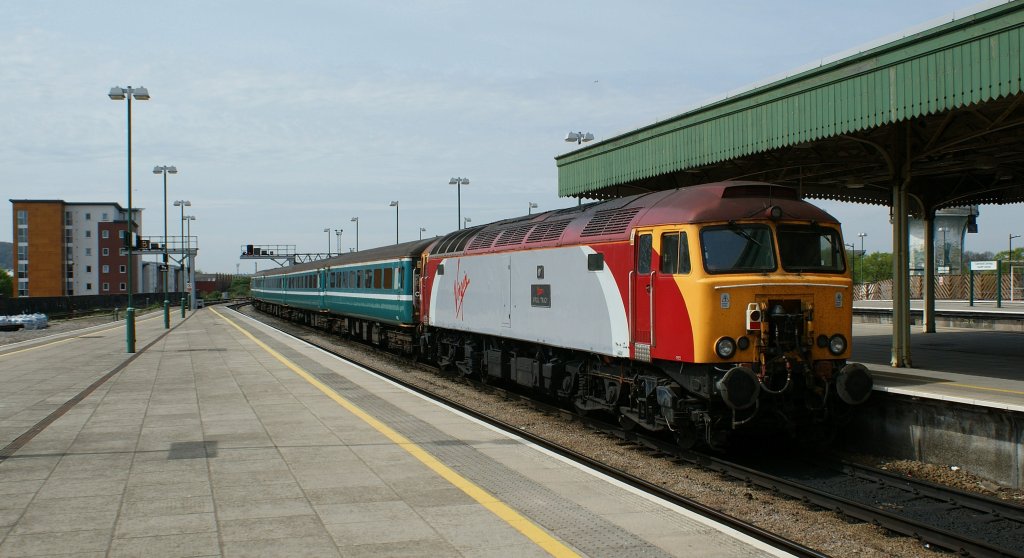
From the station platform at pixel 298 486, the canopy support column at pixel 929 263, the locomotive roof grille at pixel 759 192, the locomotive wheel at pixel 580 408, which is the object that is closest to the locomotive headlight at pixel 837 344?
the locomotive roof grille at pixel 759 192

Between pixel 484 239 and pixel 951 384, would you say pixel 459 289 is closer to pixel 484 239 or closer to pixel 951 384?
pixel 484 239

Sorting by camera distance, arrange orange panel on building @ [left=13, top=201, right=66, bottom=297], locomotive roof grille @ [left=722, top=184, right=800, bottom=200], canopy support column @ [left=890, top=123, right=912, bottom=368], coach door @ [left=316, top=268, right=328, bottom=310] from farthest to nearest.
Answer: orange panel on building @ [left=13, top=201, right=66, bottom=297], coach door @ [left=316, top=268, right=328, bottom=310], canopy support column @ [left=890, top=123, right=912, bottom=368], locomotive roof grille @ [left=722, top=184, right=800, bottom=200]

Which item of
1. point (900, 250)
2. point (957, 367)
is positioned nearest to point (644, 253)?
point (900, 250)

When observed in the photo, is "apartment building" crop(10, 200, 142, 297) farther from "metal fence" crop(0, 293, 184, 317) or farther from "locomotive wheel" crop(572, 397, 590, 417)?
"locomotive wheel" crop(572, 397, 590, 417)

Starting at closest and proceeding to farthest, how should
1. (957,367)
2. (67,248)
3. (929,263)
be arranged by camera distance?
(957,367) → (929,263) → (67,248)

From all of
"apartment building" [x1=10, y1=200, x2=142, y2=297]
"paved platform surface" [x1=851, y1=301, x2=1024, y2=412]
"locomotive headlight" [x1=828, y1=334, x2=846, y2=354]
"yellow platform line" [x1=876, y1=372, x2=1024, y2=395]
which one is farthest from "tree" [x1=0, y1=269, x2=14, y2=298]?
"locomotive headlight" [x1=828, y1=334, x2=846, y2=354]

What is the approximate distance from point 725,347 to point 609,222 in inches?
117

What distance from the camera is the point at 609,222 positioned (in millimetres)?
11773

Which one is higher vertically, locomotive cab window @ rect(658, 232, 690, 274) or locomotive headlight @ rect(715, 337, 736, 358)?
locomotive cab window @ rect(658, 232, 690, 274)

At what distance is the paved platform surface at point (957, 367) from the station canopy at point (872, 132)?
11.3 ft

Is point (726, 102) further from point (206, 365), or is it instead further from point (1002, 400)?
point (206, 365)

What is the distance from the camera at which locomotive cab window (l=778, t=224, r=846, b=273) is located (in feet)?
33.4

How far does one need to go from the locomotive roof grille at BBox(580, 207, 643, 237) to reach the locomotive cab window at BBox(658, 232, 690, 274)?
984mm

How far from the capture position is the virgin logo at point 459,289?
17609mm
